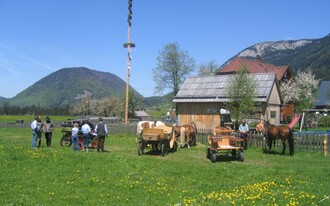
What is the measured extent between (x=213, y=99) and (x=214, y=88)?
6.13 feet

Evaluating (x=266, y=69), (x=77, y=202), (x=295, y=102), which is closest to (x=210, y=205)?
(x=77, y=202)

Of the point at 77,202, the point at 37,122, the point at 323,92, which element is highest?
the point at 323,92

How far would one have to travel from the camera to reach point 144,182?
1251 cm

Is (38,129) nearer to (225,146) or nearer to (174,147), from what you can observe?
(174,147)

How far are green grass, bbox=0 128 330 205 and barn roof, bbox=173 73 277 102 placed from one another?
18426mm

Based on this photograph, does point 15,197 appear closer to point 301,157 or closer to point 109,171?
point 109,171

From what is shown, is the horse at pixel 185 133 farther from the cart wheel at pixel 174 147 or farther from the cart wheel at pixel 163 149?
the cart wheel at pixel 163 149

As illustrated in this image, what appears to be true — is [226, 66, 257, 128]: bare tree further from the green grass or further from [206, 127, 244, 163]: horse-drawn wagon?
the green grass

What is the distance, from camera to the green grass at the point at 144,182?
9.95 m

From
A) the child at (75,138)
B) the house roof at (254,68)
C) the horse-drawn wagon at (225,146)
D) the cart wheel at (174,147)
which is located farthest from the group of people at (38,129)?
the house roof at (254,68)

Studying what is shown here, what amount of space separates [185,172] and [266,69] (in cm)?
5434

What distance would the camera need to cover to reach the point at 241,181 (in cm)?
1257

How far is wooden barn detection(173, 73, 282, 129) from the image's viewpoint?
36188mm

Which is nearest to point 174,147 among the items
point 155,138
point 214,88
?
point 155,138
